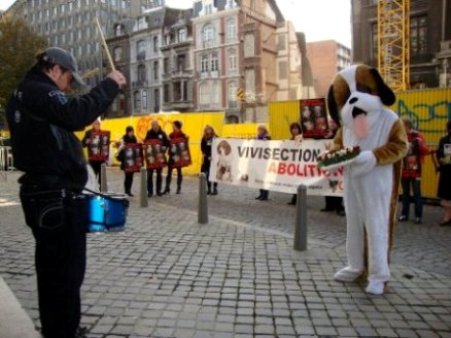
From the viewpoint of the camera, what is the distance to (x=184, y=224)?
9.15m

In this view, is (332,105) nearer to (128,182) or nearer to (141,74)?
(128,182)

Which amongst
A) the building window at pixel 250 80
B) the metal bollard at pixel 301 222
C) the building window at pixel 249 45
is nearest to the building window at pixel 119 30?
the building window at pixel 249 45

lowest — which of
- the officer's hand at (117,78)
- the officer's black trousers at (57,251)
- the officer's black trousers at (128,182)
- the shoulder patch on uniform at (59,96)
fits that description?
the officer's black trousers at (128,182)

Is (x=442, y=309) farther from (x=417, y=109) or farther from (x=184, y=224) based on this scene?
(x=417, y=109)

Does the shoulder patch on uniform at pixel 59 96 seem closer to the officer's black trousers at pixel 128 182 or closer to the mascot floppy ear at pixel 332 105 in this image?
the mascot floppy ear at pixel 332 105

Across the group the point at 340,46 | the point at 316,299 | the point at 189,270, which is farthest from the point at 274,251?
the point at 340,46

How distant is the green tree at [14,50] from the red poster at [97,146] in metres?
Answer: 22.4

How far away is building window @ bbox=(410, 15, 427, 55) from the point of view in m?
34.3

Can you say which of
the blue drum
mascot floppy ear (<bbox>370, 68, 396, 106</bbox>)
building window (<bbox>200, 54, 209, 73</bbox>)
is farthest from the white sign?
building window (<bbox>200, 54, 209, 73</bbox>)

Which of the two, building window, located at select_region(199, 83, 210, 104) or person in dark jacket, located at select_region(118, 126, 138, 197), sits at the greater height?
building window, located at select_region(199, 83, 210, 104)

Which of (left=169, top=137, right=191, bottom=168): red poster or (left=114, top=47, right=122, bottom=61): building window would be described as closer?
(left=169, top=137, right=191, bottom=168): red poster

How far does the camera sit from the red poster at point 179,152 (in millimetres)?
14163

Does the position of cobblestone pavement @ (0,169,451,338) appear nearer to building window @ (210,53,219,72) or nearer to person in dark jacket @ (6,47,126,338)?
person in dark jacket @ (6,47,126,338)

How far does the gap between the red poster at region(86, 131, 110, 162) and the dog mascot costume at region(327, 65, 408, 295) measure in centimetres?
946
